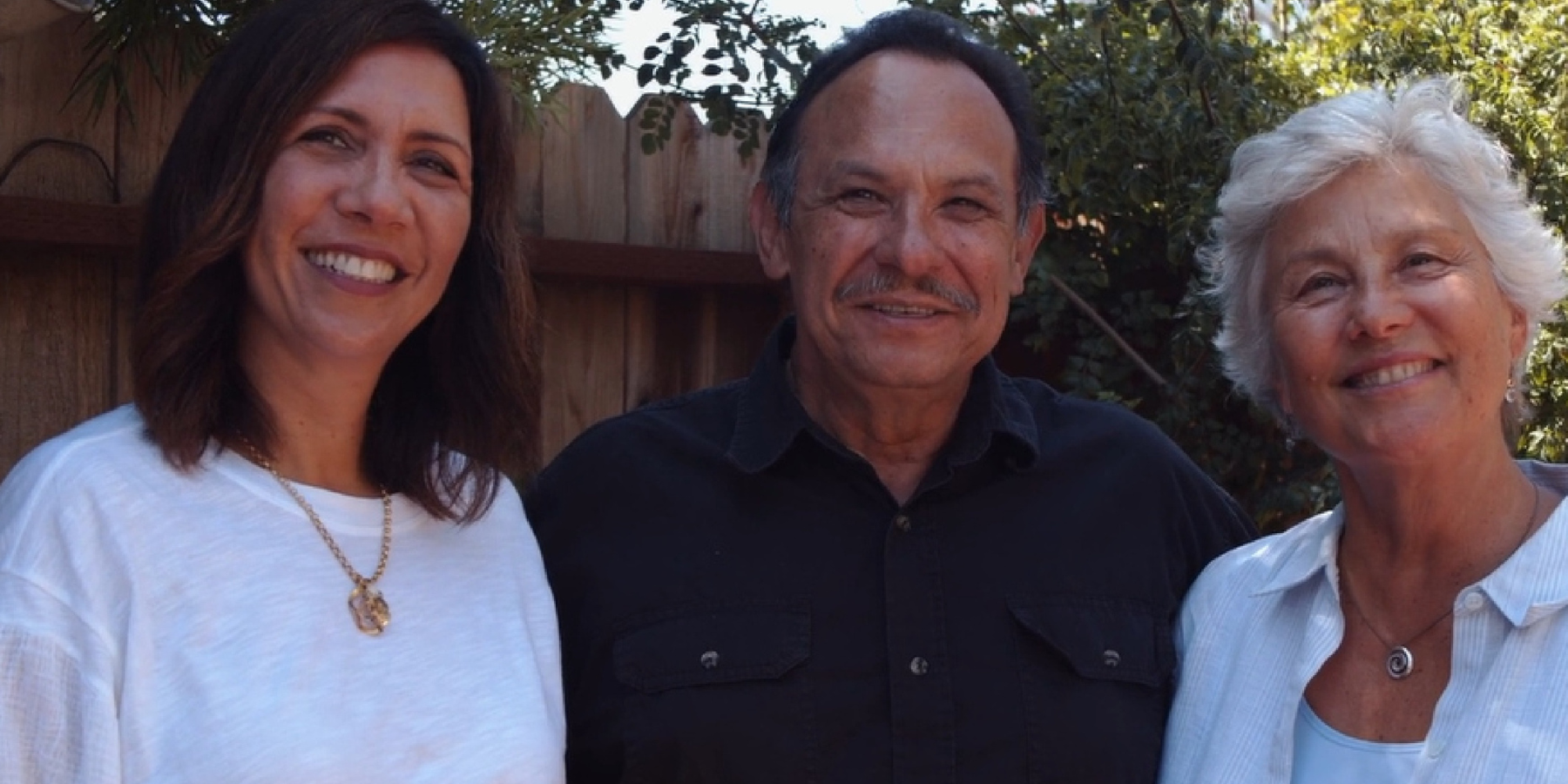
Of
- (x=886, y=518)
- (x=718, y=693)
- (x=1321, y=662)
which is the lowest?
(x=718, y=693)

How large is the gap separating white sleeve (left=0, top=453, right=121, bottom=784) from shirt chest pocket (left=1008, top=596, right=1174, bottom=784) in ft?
4.22

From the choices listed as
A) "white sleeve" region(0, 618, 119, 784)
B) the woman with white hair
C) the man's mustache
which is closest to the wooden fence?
the man's mustache

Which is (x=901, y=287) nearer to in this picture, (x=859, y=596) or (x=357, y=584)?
(x=859, y=596)

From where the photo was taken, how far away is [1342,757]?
2268 millimetres

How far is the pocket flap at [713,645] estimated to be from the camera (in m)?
2.46

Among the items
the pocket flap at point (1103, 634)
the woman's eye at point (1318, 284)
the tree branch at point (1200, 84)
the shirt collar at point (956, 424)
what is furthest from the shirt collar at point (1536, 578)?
the tree branch at point (1200, 84)

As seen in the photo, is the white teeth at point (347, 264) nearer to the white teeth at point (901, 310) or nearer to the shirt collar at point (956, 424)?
the shirt collar at point (956, 424)

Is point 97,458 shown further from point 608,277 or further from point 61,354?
point 608,277

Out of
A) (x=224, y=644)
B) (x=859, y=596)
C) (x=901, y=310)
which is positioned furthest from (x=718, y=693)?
(x=224, y=644)

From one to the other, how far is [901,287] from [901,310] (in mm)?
37

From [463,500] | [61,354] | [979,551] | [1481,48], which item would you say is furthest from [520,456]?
[1481,48]

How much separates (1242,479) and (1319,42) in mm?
2063

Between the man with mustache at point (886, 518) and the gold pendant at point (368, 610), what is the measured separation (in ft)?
1.52

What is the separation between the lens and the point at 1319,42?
222 inches
